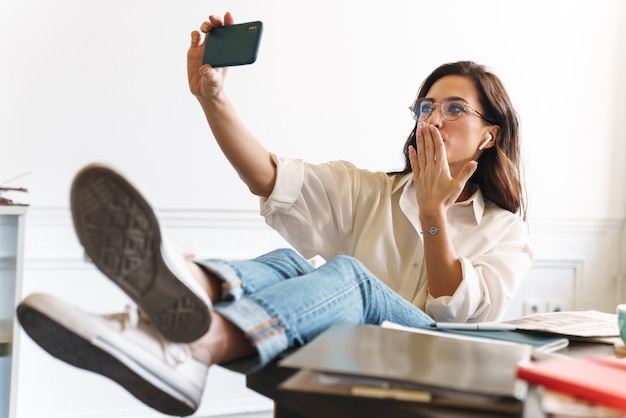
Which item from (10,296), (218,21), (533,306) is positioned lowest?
(533,306)

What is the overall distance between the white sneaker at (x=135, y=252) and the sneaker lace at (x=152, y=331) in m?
0.02

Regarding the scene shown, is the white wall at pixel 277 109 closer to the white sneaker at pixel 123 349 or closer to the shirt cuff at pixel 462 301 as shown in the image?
the shirt cuff at pixel 462 301

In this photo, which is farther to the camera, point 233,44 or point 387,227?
point 387,227

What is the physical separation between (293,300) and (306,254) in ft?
2.35

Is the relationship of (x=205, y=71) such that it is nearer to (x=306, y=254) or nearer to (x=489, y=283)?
(x=306, y=254)

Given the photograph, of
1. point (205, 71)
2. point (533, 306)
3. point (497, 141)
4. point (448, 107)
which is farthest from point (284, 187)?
point (533, 306)

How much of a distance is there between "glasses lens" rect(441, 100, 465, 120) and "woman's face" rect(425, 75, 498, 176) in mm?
10

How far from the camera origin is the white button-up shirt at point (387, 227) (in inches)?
60.4

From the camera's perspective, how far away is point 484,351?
84cm

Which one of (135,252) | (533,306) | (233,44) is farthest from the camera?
(533,306)

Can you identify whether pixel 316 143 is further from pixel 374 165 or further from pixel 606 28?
pixel 606 28

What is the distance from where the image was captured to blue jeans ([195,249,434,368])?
0.92 meters

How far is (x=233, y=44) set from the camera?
1344 mm

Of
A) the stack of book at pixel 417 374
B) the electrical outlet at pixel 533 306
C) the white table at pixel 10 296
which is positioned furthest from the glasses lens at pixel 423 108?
the electrical outlet at pixel 533 306
